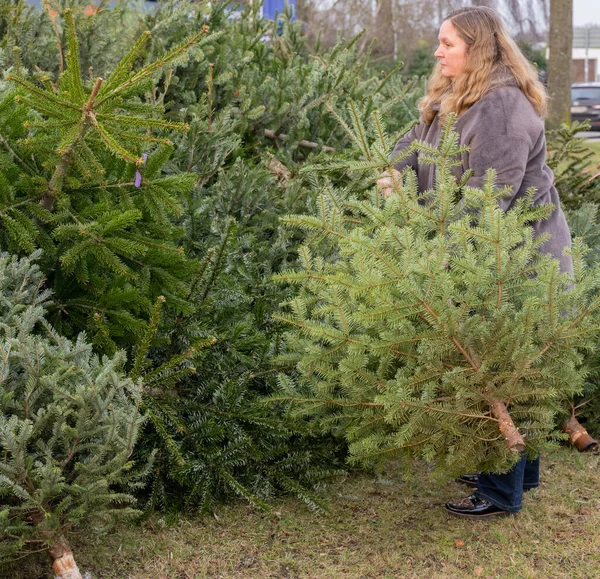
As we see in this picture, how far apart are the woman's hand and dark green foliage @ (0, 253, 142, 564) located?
1358 millimetres

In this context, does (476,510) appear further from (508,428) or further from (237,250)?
(237,250)

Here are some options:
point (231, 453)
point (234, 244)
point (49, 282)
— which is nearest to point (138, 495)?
point (231, 453)

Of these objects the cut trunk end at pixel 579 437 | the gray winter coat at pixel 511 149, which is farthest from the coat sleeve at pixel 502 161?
the cut trunk end at pixel 579 437

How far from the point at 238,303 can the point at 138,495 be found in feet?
3.21

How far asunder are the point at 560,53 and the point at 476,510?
14.2 meters

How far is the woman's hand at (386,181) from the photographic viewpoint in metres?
3.41

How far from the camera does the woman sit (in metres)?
3.33

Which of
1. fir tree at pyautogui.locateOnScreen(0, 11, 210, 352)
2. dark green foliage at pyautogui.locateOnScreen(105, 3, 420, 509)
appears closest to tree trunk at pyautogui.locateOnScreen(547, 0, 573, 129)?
dark green foliage at pyautogui.locateOnScreen(105, 3, 420, 509)

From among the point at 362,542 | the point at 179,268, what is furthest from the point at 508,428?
the point at 179,268

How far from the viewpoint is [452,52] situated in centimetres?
354

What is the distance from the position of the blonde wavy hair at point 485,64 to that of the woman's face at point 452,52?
2 centimetres

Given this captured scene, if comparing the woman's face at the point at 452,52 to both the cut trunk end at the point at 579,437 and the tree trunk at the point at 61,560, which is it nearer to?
the cut trunk end at the point at 579,437

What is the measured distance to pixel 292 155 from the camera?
17.3 feet

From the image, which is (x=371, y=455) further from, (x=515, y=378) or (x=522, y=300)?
(x=522, y=300)
